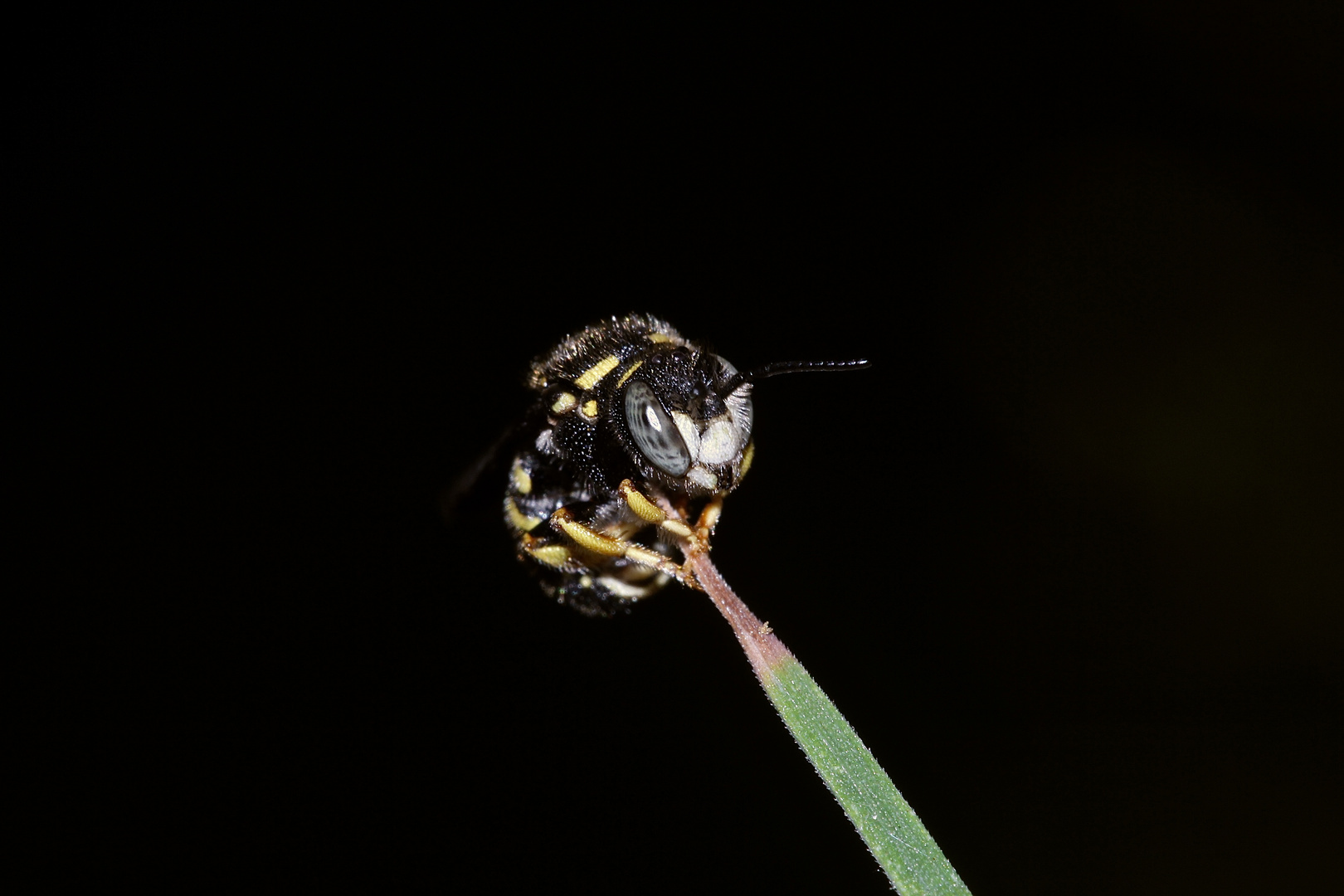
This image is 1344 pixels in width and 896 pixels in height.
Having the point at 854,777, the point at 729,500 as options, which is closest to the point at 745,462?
the point at 854,777

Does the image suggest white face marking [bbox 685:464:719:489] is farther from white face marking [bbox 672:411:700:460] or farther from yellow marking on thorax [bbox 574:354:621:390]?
yellow marking on thorax [bbox 574:354:621:390]

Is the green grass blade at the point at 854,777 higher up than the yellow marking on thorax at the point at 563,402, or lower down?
lower down

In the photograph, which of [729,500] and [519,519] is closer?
[519,519]

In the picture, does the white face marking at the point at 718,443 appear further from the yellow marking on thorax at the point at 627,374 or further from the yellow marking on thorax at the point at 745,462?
A: the yellow marking on thorax at the point at 627,374

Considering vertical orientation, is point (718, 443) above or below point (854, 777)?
above

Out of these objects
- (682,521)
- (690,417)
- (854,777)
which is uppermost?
(690,417)

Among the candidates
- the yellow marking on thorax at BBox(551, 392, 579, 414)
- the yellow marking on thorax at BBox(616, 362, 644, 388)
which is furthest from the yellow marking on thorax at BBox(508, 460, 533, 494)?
the yellow marking on thorax at BBox(616, 362, 644, 388)

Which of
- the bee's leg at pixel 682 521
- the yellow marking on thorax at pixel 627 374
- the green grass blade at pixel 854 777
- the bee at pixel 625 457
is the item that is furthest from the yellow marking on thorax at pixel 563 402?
the green grass blade at pixel 854 777

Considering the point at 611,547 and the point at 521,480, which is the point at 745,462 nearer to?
the point at 611,547

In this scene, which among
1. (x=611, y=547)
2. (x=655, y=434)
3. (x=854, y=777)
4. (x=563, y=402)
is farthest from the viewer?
(x=563, y=402)
